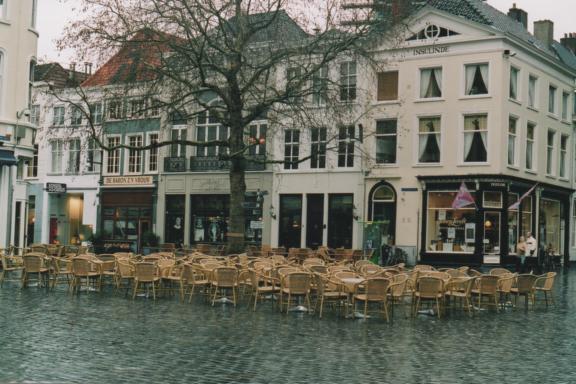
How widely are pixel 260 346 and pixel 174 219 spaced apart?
1366 inches

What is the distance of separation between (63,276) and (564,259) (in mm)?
30653

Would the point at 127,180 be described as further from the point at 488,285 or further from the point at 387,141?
the point at 488,285

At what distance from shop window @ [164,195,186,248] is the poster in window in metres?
16.9

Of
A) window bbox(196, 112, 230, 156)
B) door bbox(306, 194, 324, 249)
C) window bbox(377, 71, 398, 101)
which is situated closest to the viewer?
window bbox(377, 71, 398, 101)

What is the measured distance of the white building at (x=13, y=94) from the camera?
1177 inches

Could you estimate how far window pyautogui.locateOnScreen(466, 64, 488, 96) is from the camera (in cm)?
3741

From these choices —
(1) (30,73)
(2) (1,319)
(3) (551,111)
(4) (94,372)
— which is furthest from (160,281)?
(3) (551,111)

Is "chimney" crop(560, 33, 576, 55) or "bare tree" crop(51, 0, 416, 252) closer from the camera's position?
"bare tree" crop(51, 0, 416, 252)

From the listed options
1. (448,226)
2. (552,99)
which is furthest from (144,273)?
(552,99)

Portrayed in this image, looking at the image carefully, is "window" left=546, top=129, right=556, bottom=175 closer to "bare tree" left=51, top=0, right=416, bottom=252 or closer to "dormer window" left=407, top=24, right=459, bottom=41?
"dormer window" left=407, top=24, right=459, bottom=41

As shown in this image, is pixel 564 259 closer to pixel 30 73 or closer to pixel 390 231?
pixel 390 231

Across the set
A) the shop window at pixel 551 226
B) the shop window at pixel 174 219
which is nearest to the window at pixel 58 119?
the shop window at pixel 174 219

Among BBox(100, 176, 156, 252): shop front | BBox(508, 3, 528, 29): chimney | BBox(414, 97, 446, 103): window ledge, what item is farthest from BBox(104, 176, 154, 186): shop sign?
BBox(508, 3, 528, 29): chimney

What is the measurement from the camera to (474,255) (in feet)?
120
